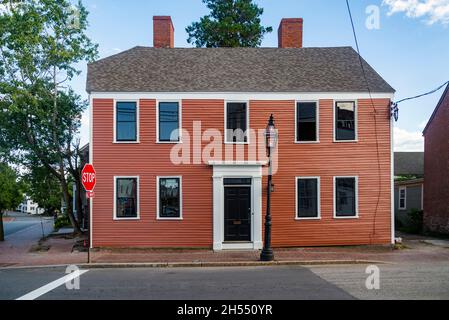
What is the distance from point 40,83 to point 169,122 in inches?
326

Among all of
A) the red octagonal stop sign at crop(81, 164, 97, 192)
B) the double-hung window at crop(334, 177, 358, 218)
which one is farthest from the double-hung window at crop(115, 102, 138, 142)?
the double-hung window at crop(334, 177, 358, 218)

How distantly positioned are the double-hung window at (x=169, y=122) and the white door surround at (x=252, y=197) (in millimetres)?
1940

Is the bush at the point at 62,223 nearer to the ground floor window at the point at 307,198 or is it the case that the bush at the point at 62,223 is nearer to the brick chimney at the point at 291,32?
the brick chimney at the point at 291,32

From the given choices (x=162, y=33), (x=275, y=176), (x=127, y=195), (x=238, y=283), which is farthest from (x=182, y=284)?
(x=162, y=33)

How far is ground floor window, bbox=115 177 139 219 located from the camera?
18.3 meters

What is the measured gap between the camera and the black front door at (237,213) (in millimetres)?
18328

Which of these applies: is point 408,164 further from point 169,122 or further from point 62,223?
point 169,122

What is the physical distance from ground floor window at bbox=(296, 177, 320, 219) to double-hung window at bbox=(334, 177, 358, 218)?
31.8 inches

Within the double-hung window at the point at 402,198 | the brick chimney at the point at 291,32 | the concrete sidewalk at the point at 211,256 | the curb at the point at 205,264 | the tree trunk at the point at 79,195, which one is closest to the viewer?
the curb at the point at 205,264

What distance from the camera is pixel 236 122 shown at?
736 inches

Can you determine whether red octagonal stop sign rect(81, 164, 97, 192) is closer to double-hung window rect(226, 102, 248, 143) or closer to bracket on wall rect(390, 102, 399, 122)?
double-hung window rect(226, 102, 248, 143)

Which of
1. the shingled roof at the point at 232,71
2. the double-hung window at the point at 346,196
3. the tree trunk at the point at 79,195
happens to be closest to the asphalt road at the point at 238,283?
the double-hung window at the point at 346,196
